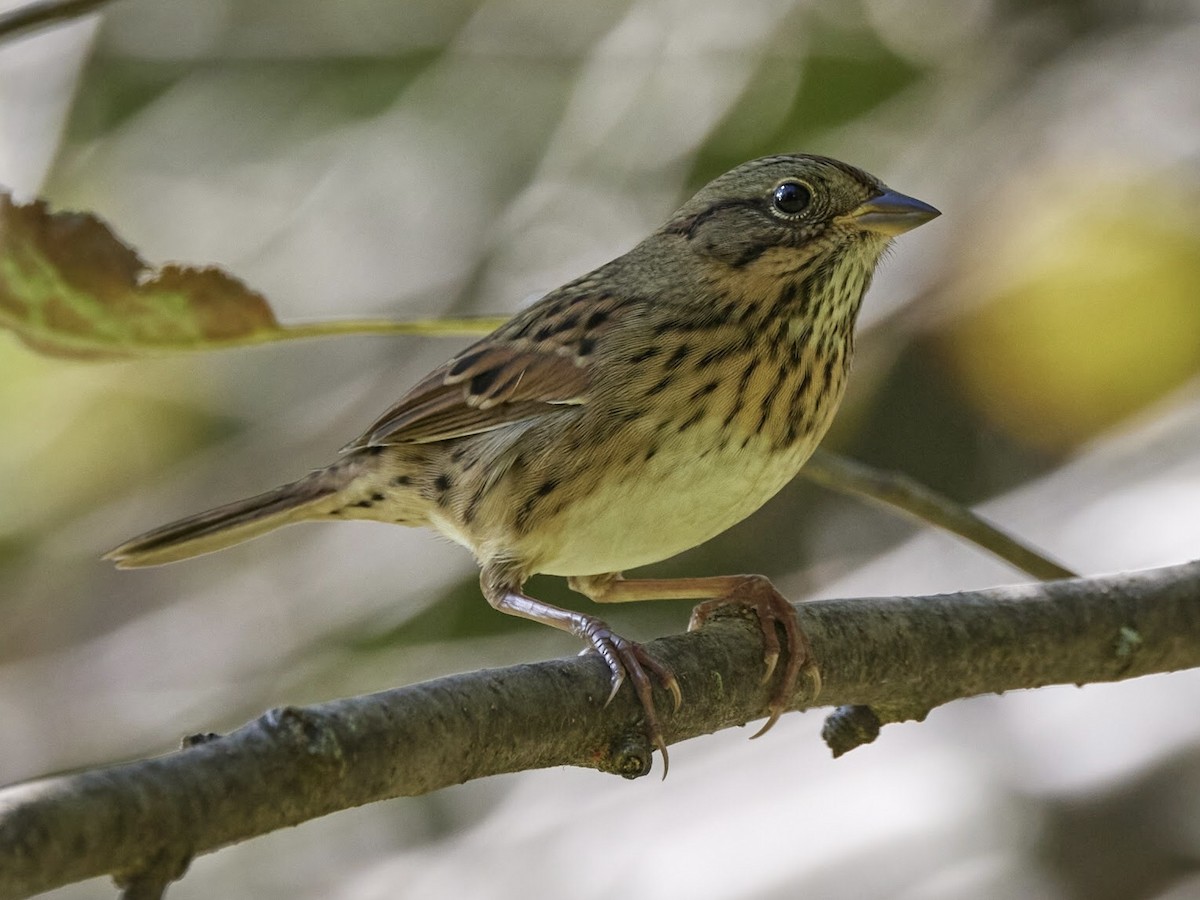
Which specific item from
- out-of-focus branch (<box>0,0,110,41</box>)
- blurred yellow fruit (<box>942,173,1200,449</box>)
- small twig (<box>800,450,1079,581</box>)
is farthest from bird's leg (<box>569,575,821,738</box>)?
blurred yellow fruit (<box>942,173,1200,449</box>)

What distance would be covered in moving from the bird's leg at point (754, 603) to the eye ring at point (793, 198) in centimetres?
89

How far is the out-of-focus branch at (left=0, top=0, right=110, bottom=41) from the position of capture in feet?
7.29

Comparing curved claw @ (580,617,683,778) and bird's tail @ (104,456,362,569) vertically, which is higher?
bird's tail @ (104,456,362,569)

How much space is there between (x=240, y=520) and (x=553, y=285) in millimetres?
2320

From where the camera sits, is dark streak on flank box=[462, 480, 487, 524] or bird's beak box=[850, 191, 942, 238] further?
dark streak on flank box=[462, 480, 487, 524]

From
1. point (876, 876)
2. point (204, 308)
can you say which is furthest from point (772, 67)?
point (204, 308)

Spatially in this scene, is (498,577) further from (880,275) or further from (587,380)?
(880,275)

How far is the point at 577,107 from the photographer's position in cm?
640

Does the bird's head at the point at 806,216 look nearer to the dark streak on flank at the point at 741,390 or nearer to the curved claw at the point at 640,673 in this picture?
the dark streak on flank at the point at 741,390

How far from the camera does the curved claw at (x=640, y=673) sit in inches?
95.1

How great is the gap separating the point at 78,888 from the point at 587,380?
3.13 metres

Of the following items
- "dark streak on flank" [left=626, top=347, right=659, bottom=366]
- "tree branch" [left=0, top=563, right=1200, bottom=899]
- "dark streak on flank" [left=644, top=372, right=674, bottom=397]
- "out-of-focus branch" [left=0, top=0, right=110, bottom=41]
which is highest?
"dark streak on flank" [left=626, top=347, right=659, bottom=366]

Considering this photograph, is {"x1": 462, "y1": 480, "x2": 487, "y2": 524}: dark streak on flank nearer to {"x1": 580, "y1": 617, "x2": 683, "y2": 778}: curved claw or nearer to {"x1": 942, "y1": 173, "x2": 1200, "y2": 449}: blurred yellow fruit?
{"x1": 580, "y1": 617, "x2": 683, "y2": 778}: curved claw

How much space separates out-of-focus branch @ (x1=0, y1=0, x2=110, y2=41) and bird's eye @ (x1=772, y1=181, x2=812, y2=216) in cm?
176
